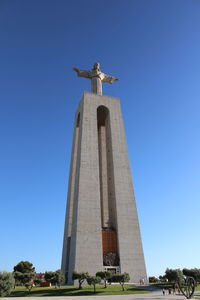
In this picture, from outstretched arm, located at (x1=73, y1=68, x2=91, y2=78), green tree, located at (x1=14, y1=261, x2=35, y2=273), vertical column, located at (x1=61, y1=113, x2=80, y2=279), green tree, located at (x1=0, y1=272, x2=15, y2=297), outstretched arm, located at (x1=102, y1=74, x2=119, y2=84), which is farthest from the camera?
green tree, located at (x1=14, y1=261, x2=35, y2=273)

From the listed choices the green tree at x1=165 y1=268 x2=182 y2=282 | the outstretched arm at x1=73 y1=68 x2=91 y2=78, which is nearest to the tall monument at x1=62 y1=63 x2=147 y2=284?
the outstretched arm at x1=73 y1=68 x2=91 y2=78

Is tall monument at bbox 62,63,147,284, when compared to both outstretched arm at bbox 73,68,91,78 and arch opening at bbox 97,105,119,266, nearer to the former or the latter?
arch opening at bbox 97,105,119,266

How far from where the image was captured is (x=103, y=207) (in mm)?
38438

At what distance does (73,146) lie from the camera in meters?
44.7

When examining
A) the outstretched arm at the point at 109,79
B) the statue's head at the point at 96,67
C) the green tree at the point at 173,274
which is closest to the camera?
the green tree at the point at 173,274

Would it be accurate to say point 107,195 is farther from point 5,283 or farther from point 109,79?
point 5,283

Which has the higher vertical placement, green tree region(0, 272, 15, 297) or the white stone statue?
the white stone statue

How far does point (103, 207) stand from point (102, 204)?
50 centimetres

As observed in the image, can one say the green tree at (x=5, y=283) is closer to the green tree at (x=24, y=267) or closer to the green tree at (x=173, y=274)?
the green tree at (x=173, y=274)

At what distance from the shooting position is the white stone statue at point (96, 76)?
45031 mm

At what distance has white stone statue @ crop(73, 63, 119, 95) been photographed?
4503 centimetres

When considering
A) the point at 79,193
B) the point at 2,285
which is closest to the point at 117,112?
the point at 79,193

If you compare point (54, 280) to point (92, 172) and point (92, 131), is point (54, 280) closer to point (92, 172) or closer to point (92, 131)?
point (92, 172)

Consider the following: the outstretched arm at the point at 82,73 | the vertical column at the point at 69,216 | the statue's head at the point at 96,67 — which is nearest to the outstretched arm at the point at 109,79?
the statue's head at the point at 96,67
